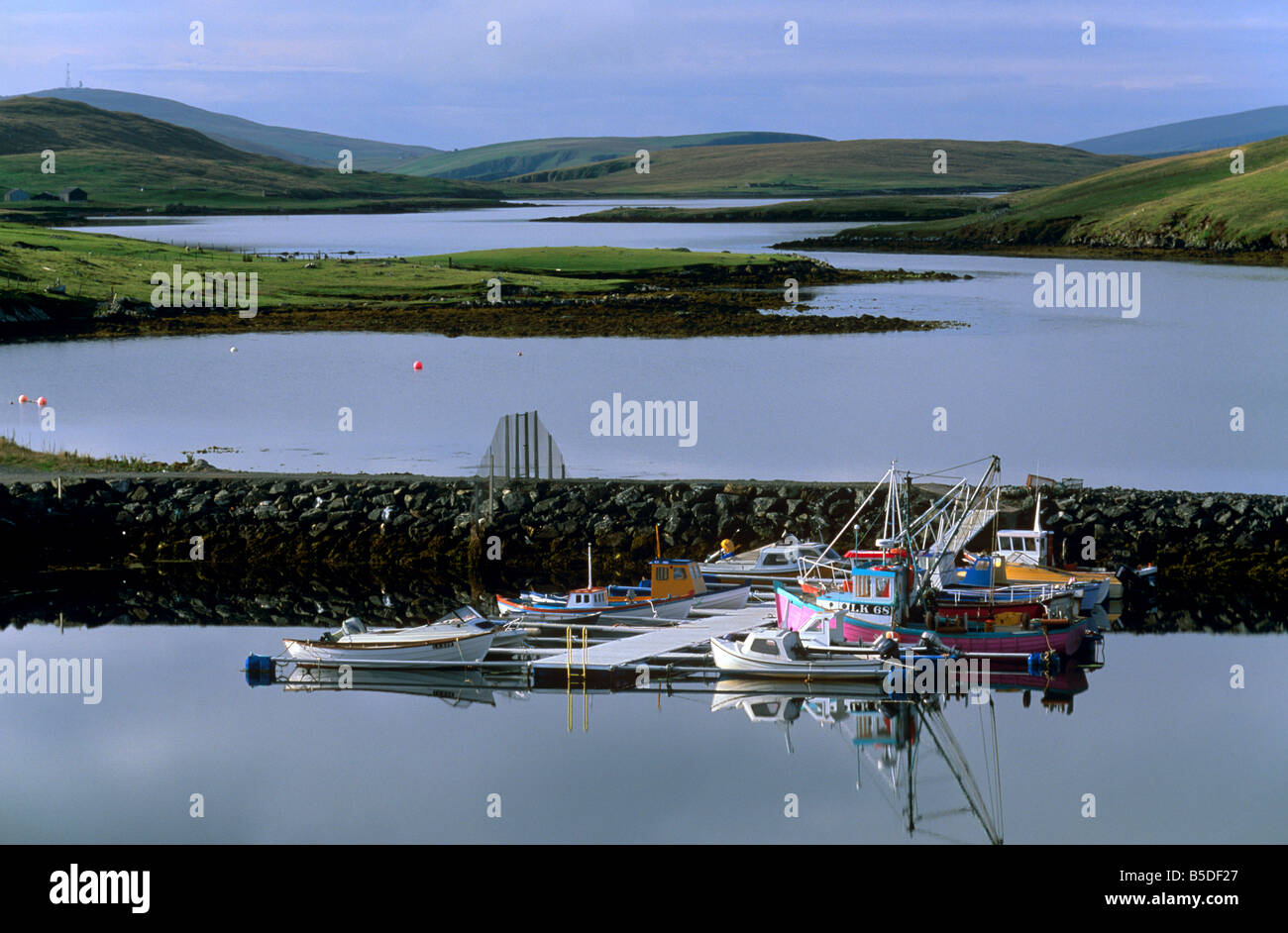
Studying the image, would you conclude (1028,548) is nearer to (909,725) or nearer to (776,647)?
(776,647)

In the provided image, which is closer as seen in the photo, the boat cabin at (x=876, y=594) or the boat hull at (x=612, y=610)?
the boat cabin at (x=876, y=594)

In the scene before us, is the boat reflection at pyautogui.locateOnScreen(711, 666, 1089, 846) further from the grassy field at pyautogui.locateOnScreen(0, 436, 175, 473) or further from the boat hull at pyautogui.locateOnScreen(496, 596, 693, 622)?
the grassy field at pyautogui.locateOnScreen(0, 436, 175, 473)

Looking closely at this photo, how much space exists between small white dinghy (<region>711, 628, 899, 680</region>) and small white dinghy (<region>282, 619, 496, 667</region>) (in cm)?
474

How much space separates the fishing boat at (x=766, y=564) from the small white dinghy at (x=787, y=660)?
7.20m

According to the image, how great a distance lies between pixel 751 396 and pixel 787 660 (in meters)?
36.0

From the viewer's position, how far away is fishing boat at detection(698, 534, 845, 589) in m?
37.1

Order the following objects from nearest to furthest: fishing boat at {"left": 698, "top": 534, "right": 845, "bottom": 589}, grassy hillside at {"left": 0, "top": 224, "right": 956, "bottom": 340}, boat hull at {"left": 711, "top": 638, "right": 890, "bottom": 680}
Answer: boat hull at {"left": 711, "top": 638, "right": 890, "bottom": 680}
fishing boat at {"left": 698, "top": 534, "right": 845, "bottom": 589}
grassy hillside at {"left": 0, "top": 224, "right": 956, "bottom": 340}

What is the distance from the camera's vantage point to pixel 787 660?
2905 centimetres

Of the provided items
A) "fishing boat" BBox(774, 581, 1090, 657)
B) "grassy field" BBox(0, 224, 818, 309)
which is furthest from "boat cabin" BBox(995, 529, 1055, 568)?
"grassy field" BBox(0, 224, 818, 309)

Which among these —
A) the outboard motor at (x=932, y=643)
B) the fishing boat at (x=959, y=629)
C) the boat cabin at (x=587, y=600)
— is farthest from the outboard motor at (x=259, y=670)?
the outboard motor at (x=932, y=643)

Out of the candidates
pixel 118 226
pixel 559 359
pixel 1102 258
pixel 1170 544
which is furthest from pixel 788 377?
pixel 118 226

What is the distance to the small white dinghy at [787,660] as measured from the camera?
2875cm

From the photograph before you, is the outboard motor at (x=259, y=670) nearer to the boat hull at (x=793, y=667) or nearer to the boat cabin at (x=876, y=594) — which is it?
the boat hull at (x=793, y=667)
